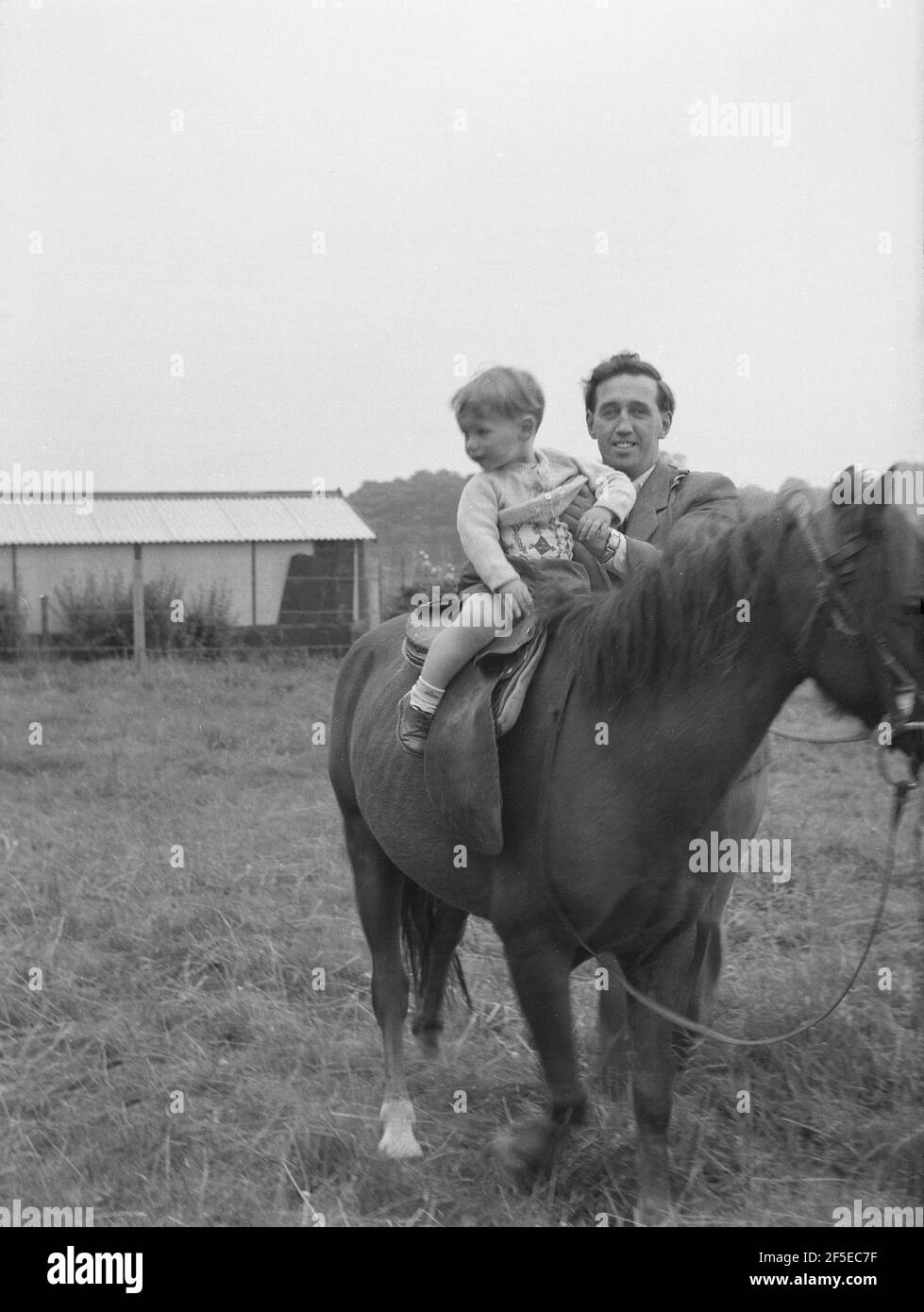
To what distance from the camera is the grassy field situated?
309 centimetres

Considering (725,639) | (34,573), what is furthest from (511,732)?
(34,573)

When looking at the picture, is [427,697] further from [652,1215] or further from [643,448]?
[652,1215]

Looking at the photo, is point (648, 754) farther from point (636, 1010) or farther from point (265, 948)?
point (265, 948)

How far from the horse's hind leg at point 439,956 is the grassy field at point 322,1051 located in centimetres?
20

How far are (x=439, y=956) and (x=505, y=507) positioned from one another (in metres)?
1.72

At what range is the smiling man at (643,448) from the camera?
137 inches

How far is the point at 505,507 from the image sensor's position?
10.3ft

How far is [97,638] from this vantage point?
15.2 m

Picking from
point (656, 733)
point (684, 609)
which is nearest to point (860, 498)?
point (684, 609)

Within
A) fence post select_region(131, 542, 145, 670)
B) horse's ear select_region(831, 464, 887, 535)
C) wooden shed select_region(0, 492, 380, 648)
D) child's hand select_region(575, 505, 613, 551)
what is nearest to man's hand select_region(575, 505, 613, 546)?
child's hand select_region(575, 505, 613, 551)

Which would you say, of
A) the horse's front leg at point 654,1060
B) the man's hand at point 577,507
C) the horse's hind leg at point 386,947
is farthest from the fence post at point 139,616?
the horse's front leg at point 654,1060

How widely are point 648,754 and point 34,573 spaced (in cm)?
1604

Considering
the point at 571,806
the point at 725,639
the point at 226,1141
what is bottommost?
the point at 226,1141

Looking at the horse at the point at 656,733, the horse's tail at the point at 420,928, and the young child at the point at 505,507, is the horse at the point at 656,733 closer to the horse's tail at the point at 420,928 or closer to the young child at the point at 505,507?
the young child at the point at 505,507
